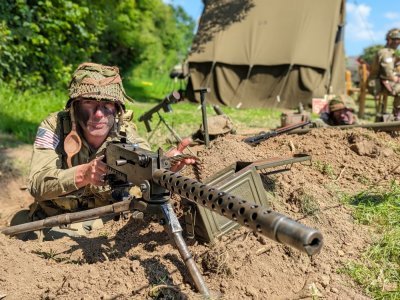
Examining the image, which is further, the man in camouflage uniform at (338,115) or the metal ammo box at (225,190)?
the man in camouflage uniform at (338,115)

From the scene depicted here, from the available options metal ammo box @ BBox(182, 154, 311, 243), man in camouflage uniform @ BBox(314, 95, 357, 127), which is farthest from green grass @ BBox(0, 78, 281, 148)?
metal ammo box @ BBox(182, 154, 311, 243)

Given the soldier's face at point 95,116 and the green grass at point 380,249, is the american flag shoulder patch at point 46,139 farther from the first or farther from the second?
the green grass at point 380,249

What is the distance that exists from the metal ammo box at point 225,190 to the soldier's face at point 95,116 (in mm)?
1063

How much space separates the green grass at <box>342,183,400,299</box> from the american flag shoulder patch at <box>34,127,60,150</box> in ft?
7.85

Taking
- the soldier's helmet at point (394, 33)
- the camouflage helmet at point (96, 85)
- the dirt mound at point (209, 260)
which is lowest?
the dirt mound at point (209, 260)

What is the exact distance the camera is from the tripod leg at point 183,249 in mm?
2370

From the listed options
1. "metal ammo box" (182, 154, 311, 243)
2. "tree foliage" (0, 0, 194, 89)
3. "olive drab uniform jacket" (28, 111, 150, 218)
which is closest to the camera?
"metal ammo box" (182, 154, 311, 243)

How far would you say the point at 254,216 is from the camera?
70.7 inches

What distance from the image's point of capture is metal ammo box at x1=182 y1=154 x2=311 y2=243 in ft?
9.43

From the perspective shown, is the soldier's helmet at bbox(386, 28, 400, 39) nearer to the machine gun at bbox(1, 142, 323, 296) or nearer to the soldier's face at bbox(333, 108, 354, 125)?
the soldier's face at bbox(333, 108, 354, 125)

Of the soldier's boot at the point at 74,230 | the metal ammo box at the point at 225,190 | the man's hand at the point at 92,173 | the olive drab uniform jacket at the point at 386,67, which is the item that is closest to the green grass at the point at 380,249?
the metal ammo box at the point at 225,190

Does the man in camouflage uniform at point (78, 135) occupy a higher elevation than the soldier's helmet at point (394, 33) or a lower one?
lower

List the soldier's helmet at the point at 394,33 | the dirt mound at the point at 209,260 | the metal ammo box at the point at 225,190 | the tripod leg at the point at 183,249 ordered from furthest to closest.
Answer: the soldier's helmet at the point at 394,33, the metal ammo box at the point at 225,190, the dirt mound at the point at 209,260, the tripod leg at the point at 183,249

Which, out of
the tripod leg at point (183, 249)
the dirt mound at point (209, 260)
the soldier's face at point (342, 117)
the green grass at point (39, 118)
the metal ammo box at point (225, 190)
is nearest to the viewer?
the tripod leg at point (183, 249)
